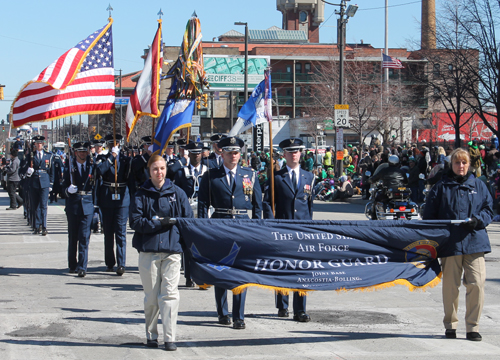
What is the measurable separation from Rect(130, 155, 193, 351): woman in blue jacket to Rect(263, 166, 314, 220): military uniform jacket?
1.69m

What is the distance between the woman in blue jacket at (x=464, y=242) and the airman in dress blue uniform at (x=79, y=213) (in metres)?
5.91

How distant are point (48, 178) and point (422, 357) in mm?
12100

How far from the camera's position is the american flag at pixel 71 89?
968cm

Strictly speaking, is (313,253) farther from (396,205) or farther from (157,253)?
(396,205)

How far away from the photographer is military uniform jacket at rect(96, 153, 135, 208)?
34.9 feet

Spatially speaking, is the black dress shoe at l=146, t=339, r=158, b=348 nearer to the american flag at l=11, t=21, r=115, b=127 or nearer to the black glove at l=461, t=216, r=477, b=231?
the black glove at l=461, t=216, r=477, b=231

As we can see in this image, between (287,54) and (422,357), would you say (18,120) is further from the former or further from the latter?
(287,54)

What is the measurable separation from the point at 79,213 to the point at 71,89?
2.07 meters

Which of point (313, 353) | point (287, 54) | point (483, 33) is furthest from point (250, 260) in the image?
point (287, 54)

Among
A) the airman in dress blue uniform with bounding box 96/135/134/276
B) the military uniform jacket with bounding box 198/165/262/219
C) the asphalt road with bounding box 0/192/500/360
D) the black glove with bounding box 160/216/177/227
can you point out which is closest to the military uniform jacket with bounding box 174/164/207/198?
the airman in dress blue uniform with bounding box 96/135/134/276

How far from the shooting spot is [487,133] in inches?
2148

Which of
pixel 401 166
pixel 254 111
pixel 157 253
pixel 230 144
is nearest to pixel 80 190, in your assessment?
pixel 254 111

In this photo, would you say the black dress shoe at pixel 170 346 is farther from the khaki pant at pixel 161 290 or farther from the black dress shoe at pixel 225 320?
the black dress shoe at pixel 225 320

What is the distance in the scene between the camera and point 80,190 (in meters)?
10.9
